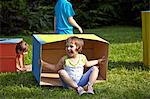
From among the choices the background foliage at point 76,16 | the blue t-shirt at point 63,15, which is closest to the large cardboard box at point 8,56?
the blue t-shirt at point 63,15

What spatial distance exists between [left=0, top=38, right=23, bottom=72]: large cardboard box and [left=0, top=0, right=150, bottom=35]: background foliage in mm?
6570

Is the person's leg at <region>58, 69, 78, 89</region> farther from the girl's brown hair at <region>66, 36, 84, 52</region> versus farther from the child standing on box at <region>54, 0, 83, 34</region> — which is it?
the child standing on box at <region>54, 0, 83, 34</region>

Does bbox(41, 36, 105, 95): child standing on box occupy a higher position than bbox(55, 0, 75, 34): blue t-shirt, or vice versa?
bbox(55, 0, 75, 34): blue t-shirt

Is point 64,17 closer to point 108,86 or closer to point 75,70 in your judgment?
point 75,70

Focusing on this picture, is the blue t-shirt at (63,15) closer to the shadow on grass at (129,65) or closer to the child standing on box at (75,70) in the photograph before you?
the shadow on grass at (129,65)

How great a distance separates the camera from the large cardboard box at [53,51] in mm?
5555

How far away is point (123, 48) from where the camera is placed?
9062 millimetres

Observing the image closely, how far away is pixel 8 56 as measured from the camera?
656cm

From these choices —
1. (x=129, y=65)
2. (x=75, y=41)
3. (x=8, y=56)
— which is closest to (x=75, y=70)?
(x=75, y=41)

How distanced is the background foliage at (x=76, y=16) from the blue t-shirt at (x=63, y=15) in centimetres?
665

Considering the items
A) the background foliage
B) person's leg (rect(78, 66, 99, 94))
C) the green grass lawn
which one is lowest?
the green grass lawn

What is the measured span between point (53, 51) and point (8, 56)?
70 centimetres

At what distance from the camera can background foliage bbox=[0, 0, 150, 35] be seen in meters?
13.2

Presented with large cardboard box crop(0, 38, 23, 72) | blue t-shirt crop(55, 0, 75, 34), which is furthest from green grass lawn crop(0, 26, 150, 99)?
blue t-shirt crop(55, 0, 75, 34)
